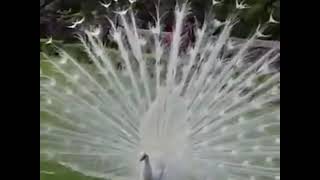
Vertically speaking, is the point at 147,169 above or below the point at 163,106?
below

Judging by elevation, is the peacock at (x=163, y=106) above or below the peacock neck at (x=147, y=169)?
above

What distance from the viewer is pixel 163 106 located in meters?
1.70

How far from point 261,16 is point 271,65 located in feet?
0.47

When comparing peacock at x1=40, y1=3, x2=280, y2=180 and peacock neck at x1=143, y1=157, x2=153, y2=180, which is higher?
peacock at x1=40, y1=3, x2=280, y2=180

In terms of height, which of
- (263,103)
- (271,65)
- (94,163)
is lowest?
(94,163)

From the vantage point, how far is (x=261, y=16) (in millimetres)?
1689

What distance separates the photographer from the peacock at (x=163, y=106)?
5.52 ft

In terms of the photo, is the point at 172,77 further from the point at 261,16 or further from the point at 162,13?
the point at 261,16

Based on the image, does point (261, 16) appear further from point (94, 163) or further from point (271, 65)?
point (94, 163)

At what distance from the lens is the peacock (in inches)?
66.2
